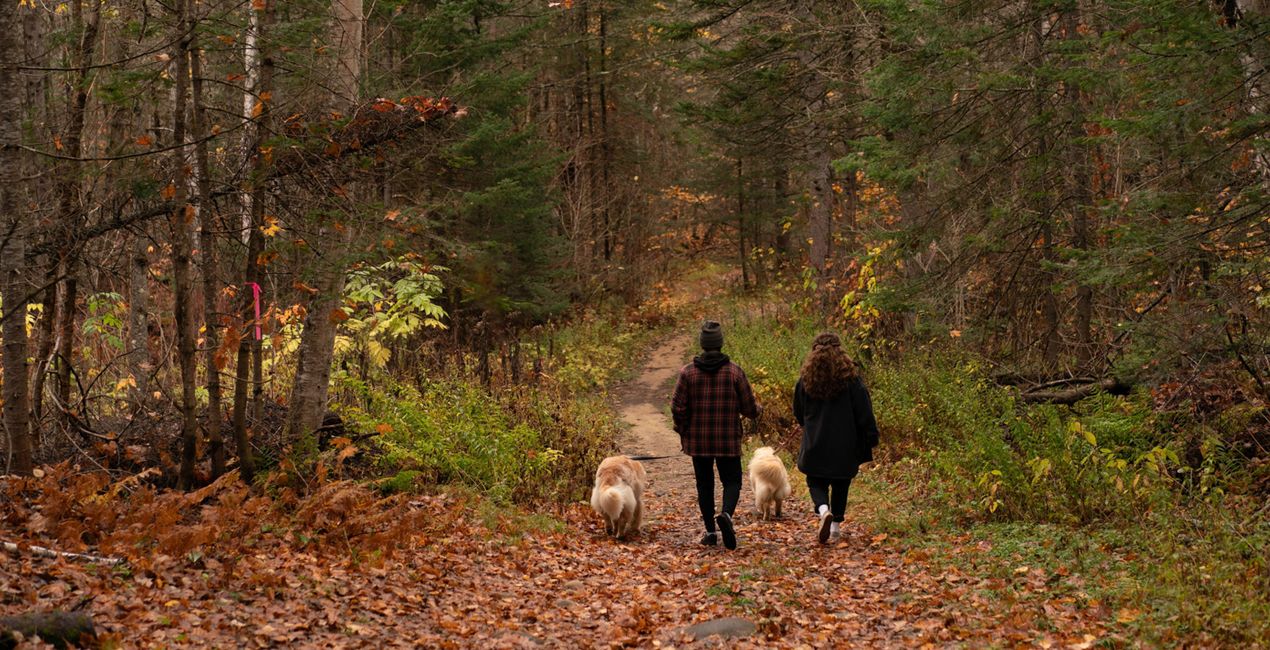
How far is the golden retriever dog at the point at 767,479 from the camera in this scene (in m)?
9.66

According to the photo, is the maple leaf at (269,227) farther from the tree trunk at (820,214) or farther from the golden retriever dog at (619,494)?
the tree trunk at (820,214)

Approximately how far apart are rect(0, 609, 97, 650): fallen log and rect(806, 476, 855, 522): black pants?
6028 mm

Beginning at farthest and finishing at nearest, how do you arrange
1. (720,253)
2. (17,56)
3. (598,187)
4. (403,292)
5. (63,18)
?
(720,253), (598,187), (63,18), (403,292), (17,56)

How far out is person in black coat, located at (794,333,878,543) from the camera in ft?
27.5

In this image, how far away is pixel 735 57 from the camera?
18.7m

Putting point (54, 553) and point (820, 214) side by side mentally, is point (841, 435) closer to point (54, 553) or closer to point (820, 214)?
point (54, 553)

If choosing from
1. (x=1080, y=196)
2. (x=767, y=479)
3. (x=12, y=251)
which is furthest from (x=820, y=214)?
(x=12, y=251)

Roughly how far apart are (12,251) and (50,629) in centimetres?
350

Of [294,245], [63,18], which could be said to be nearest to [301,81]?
[294,245]

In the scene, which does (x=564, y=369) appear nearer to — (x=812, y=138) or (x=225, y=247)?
(x=812, y=138)

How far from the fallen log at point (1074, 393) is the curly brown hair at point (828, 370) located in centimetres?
271

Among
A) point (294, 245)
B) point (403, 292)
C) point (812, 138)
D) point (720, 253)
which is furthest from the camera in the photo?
point (720, 253)

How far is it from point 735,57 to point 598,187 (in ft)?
41.9

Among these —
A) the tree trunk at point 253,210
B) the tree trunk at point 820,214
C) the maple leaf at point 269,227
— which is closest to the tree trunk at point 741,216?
the tree trunk at point 820,214
